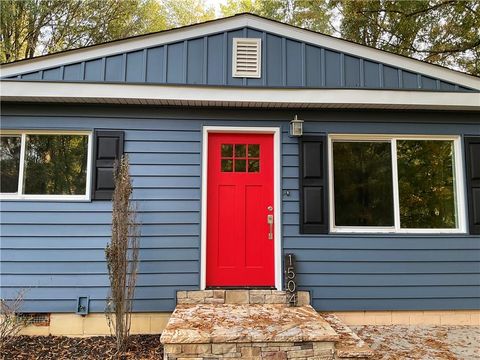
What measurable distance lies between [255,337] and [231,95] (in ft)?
7.69

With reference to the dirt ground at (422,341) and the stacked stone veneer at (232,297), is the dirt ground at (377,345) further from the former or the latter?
the stacked stone veneer at (232,297)

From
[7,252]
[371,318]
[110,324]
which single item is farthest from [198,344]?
[7,252]

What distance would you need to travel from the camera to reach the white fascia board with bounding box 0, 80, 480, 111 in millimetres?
3457

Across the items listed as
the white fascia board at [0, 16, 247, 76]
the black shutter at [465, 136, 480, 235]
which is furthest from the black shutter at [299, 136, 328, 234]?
the black shutter at [465, 136, 480, 235]

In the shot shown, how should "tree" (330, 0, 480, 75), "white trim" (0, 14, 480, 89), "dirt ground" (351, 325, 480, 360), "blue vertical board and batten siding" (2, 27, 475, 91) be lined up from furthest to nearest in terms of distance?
1. "tree" (330, 0, 480, 75)
2. "white trim" (0, 14, 480, 89)
3. "blue vertical board and batten siding" (2, 27, 475, 91)
4. "dirt ground" (351, 325, 480, 360)

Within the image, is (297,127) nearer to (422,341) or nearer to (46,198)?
(422,341)

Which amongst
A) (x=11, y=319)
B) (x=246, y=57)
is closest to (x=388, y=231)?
(x=246, y=57)

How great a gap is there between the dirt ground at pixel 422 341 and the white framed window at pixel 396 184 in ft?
3.44

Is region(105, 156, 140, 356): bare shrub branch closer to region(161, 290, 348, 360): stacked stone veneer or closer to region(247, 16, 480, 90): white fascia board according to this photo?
region(161, 290, 348, 360): stacked stone veneer

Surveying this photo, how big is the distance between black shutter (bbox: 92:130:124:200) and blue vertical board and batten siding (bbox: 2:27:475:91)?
23.6 inches

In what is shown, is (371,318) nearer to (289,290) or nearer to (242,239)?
(289,290)

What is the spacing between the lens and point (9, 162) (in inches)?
145

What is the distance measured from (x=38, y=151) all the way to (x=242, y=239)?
97.8 inches

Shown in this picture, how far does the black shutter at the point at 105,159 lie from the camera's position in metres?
3.61
